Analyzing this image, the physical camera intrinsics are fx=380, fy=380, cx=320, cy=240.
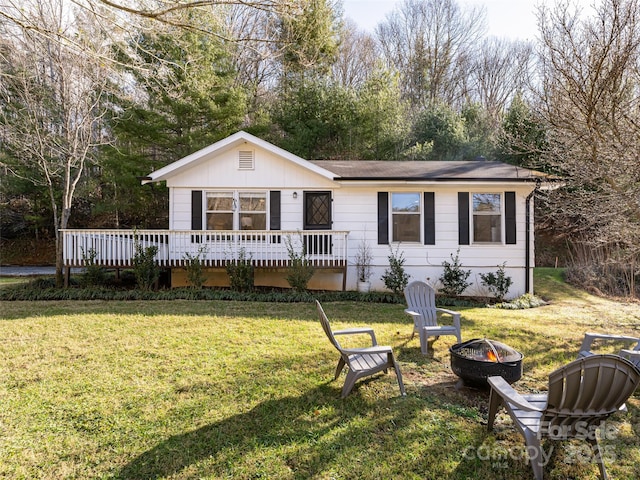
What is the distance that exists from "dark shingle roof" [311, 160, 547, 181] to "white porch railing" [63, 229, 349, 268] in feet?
6.55

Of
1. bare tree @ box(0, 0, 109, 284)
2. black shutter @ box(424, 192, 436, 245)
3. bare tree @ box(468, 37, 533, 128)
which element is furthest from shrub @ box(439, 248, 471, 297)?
bare tree @ box(468, 37, 533, 128)

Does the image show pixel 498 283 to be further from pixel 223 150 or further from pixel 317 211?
pixel 223 150

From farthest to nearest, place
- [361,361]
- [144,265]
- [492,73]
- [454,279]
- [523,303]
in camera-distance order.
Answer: [492,73], [454,279], [144,265], [523,303], [361,361]

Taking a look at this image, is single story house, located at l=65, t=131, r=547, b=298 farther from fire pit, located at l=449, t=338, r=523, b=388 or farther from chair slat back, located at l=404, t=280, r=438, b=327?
fire pit, located at l=449, t=338, r=523, b=388

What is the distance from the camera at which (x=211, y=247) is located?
34.8 ft

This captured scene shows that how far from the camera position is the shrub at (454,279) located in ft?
34.6

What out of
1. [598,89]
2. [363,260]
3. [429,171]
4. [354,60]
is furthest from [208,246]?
[354,60]

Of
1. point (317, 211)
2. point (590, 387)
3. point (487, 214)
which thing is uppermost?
point (317, 211)

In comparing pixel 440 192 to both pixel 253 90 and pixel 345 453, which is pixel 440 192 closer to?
pixel 345 453

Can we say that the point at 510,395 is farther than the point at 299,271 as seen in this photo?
No

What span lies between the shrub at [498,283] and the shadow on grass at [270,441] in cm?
766

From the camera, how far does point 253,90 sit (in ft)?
67.6

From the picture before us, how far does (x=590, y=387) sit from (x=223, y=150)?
33.5ft

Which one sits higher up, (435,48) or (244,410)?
(435,48)
